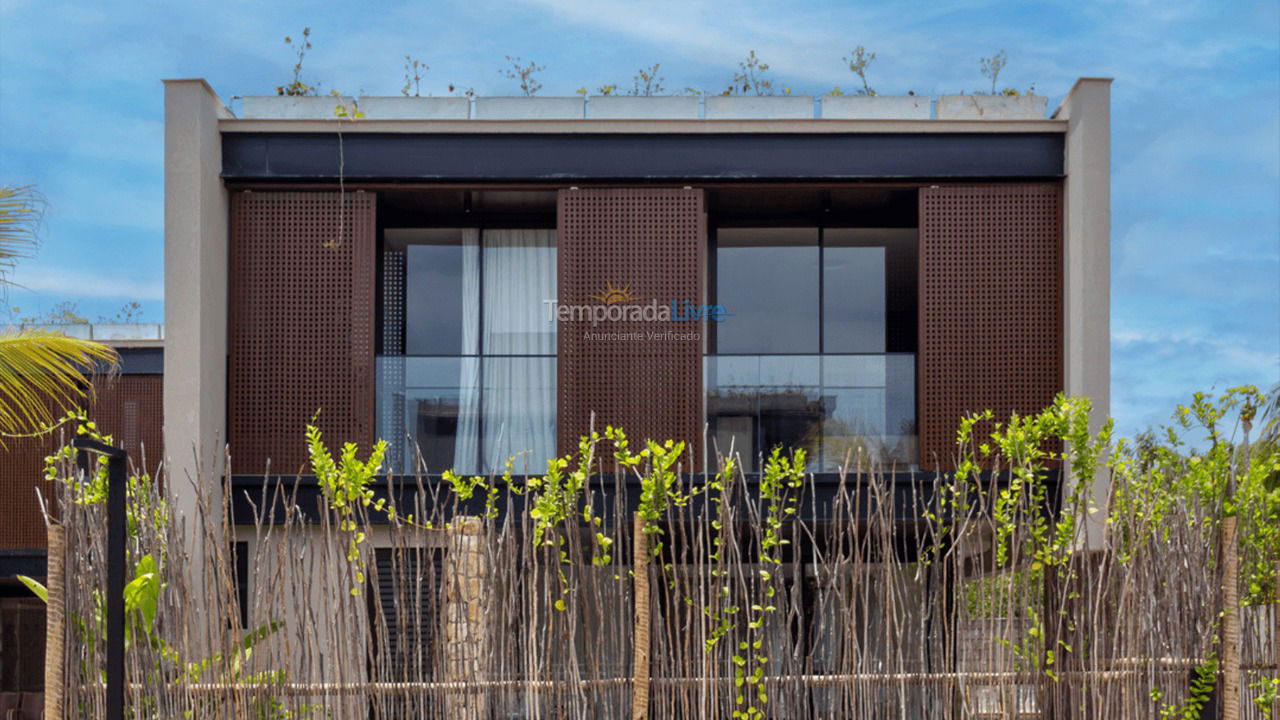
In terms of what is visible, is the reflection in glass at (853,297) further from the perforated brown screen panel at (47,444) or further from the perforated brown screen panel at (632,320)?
the perforated brown screen panel at (47,444)

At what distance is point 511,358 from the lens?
423 inches

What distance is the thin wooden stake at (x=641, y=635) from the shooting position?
16.5 feet

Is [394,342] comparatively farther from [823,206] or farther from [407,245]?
[823,206]

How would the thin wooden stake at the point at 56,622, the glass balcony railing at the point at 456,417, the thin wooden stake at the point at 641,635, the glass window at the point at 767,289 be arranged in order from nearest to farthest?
the thin wooden stake at the point at 641,635 → the thin wooden stake at the point at 56,622 → the glass balcony railing at the point at 456,417 → the glass window at the point at 767,289

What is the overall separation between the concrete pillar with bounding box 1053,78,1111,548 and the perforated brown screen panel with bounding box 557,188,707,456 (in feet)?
→ 9.91

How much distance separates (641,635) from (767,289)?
6880 mm

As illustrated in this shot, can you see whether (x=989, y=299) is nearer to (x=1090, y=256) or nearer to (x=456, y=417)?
(x=1090, y=256)

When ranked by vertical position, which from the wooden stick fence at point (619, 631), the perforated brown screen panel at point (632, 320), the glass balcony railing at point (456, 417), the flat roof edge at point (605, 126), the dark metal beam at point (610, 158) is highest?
the flat roof edge at point (605, 126)

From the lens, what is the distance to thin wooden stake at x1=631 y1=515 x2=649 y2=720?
504 cm

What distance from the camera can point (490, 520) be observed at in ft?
17.0

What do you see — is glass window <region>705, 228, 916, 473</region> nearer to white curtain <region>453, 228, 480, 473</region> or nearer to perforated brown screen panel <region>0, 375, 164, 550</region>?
white curtain <region>453, 228, 480, 473</region>

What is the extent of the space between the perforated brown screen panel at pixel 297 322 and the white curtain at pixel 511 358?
901mm

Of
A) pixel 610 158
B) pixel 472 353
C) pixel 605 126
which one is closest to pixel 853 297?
pixel 610 158

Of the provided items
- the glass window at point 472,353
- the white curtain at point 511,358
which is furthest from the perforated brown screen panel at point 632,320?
the glass window at point 472,353
